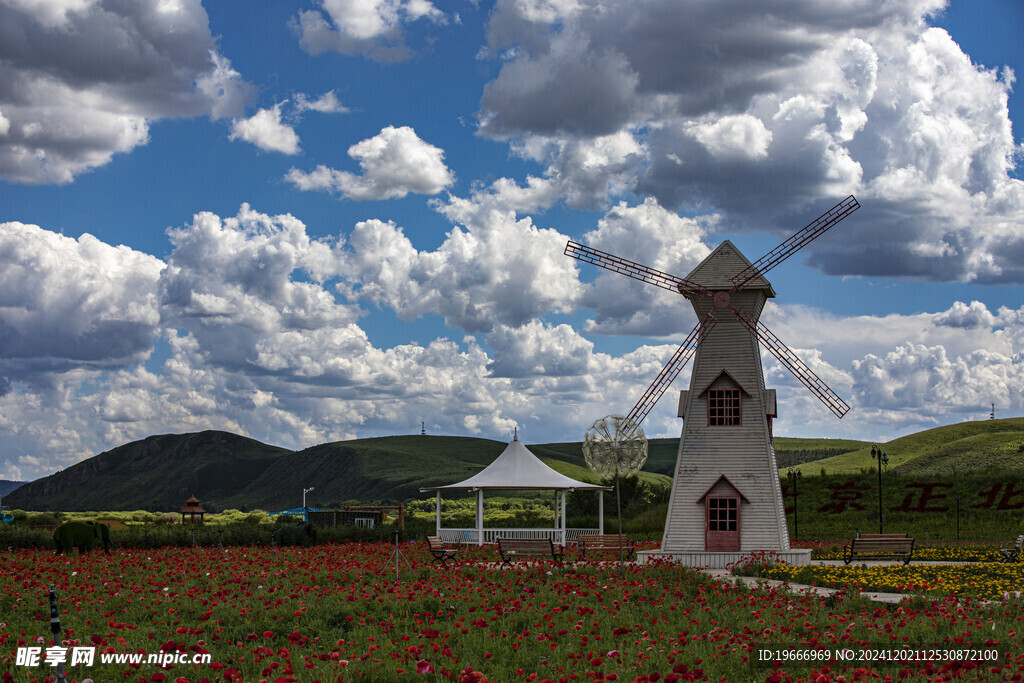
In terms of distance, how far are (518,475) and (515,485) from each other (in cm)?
98

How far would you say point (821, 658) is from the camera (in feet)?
35.9

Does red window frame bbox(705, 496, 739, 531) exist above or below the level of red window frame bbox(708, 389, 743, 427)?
below

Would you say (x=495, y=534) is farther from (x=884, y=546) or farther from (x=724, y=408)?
(x=884, y=546)

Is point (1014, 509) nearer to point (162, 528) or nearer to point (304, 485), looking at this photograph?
point (162, 528)

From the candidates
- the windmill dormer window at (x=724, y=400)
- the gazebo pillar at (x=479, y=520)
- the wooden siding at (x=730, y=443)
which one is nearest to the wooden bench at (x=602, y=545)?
the wooden siding at (x=730, y=443)

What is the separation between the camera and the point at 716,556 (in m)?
27.5

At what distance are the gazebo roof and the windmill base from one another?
7138 mm

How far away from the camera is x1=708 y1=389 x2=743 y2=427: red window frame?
28.4 m

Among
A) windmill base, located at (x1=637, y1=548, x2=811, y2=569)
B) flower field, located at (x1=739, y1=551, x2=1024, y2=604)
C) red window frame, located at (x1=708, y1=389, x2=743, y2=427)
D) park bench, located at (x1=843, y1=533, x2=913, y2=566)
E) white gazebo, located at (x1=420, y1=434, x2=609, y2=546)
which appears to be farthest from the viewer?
white gazebo, located at (x1=420, y1=434, x2=609, y2=546)

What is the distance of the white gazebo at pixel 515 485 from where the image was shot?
115 feet

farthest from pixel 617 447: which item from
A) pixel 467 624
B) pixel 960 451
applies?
pixel 960 451

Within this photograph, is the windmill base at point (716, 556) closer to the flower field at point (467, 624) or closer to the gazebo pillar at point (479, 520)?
the flower field at point (467, 624)

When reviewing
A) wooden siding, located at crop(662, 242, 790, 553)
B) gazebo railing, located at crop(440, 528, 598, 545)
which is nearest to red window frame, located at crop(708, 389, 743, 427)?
wooden siding, located at crop(662, 242, 790, 553)

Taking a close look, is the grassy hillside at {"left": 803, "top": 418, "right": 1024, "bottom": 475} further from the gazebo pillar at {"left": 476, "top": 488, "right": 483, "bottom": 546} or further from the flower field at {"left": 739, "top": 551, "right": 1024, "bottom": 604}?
the gazebo pillar at {"left": 476, "top": 488, "right": 483, "bottom": 546}
